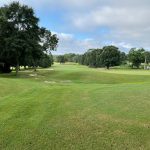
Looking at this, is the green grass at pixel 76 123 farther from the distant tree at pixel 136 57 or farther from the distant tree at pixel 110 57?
the distant tree at pixel 136 57

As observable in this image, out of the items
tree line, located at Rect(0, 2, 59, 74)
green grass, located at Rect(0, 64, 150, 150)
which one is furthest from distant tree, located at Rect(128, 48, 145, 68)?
green grass, located at Rect(0, 64, 150, 150)

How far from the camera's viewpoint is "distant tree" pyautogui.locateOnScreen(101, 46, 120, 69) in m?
103

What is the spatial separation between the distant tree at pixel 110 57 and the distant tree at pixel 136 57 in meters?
5.62

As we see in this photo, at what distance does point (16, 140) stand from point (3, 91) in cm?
1029

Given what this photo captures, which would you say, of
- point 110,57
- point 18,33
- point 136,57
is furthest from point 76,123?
point 136,57

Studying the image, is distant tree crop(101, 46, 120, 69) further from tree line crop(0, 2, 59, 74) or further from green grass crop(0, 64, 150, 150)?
green grass crop(0, 64, 150, 150)

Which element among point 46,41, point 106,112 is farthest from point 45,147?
point 46,41

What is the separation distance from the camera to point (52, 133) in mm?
9016

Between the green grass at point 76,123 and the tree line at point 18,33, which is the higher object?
the tree line at point 18,33

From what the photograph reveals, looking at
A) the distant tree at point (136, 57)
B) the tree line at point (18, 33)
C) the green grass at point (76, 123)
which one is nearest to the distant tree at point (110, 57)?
the distant tree at point (136, 57)

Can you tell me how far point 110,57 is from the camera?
340 feet

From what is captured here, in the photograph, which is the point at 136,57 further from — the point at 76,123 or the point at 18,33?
the point at 76,123

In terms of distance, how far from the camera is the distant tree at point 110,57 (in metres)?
103

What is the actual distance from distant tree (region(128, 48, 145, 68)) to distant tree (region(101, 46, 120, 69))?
5.62 m
